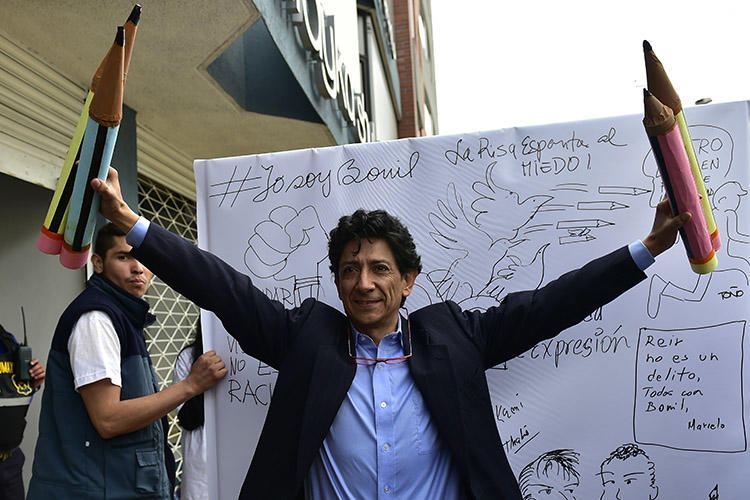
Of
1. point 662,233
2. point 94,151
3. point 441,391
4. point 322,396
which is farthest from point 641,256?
point 94,151

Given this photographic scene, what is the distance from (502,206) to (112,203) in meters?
1.60

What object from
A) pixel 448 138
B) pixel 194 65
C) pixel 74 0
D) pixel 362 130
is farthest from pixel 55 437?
pixel 362 130

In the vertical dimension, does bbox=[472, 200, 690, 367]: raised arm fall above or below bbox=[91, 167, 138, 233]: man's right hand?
below

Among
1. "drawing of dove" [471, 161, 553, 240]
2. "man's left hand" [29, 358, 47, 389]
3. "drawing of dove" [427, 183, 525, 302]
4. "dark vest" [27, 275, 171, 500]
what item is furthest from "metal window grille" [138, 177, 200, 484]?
"drawing of dove" [471, 161, 553, 240]

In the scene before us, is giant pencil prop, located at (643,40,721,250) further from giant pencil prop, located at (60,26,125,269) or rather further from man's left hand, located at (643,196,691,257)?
giant pencil prop, located at (60,26,125,269)

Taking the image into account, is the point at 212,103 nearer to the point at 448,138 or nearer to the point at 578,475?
the point at 448,138

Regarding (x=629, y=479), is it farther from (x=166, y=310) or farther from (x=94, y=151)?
(x=166, y=310)

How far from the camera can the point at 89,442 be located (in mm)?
2486

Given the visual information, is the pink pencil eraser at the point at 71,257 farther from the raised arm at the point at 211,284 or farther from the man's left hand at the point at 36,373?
the man's left hand at the point at 36,373

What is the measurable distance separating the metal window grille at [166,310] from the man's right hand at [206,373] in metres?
3.39

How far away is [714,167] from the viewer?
2.73m

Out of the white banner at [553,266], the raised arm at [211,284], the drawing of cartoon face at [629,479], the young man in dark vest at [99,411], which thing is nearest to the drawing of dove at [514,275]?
the white banner at [553,266]

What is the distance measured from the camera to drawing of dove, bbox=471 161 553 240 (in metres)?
2.84

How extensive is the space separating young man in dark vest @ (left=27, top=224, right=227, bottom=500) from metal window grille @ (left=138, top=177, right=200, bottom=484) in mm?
3540
